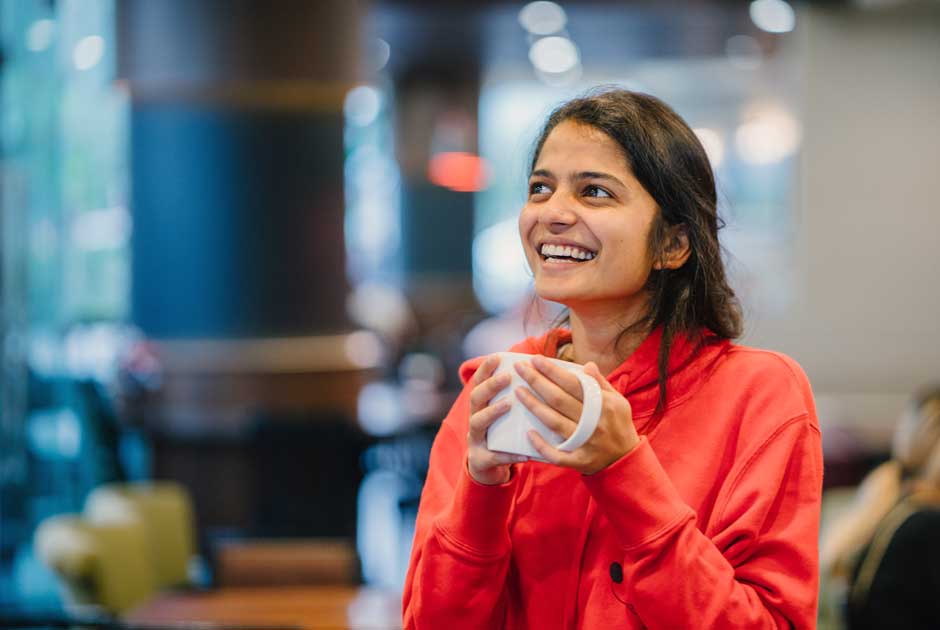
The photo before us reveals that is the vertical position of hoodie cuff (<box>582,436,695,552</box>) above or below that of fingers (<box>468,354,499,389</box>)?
below

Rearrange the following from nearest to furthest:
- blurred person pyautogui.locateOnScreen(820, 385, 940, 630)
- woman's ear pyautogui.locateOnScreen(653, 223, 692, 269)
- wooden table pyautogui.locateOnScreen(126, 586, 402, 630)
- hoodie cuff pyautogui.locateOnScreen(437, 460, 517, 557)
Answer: hoodie cuff pyautogui.locateOnScreen(437, 460, 517, 557) → woman's ear pyautogui.locateOnScreen(653, 223, 692, 269) → blurred person pyautogui.locateOnScreen(820, 385, 940, 630) → wooden table pyautogui.locateOnScreen(126, 586, 402, 630)

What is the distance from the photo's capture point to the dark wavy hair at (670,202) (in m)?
1.35

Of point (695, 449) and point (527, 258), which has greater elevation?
point (527, 258)

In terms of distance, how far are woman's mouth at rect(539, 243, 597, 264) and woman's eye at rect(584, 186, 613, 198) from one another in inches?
2.6

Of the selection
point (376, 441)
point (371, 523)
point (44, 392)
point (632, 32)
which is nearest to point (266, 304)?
point (376, 441)

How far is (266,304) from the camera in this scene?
20.6ft

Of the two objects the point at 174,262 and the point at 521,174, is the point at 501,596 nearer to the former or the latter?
the point at 521,174

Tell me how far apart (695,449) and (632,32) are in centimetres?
998

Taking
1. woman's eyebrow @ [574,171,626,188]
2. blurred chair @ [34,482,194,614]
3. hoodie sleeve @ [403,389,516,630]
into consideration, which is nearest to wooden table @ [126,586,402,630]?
blurred chair @ [34,482,194,614]

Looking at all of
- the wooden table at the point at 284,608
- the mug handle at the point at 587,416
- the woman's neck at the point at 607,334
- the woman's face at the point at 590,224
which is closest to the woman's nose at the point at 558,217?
the woman's face at the point at 590,224

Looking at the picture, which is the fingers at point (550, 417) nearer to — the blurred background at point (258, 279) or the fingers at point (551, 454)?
the fingers at point (551, 454)

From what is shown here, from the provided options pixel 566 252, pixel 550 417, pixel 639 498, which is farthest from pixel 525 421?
pixel 566 252

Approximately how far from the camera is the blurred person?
9.82ft

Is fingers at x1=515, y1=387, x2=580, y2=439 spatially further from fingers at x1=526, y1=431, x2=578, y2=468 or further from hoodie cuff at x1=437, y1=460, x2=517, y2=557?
hoodie cuff at x1=437, y1=460, x2=517, y2=557
